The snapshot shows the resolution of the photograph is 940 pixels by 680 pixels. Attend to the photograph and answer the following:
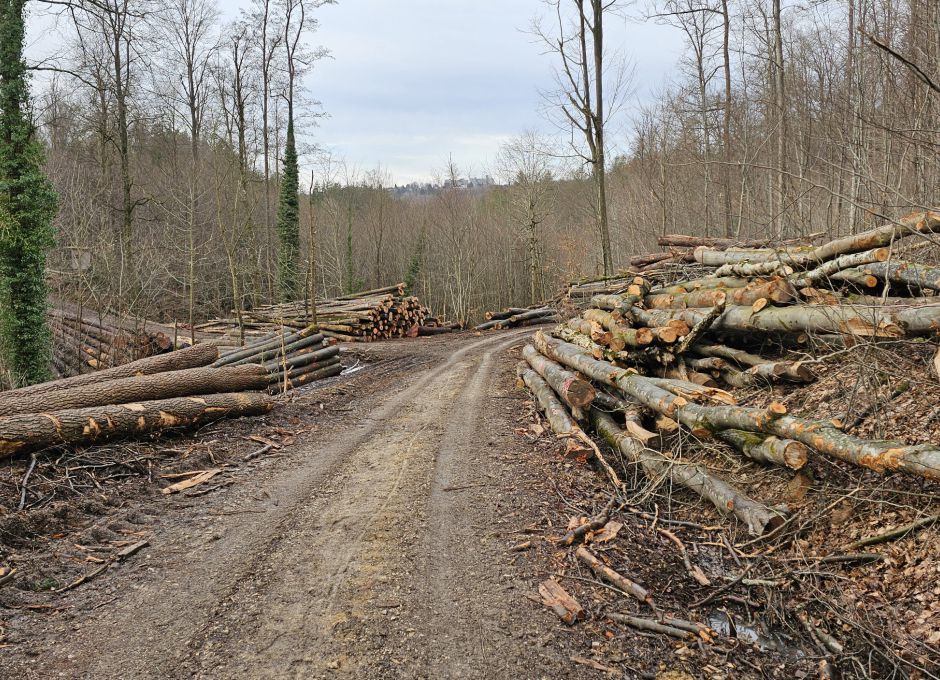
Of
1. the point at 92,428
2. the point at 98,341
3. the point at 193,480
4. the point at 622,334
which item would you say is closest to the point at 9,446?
the point at 92,428

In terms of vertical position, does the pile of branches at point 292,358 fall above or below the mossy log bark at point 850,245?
below

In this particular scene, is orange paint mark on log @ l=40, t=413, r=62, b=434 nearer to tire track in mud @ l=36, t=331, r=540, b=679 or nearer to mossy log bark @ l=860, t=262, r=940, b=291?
tire track in mud @ l=36, t=331, r=540, b=679

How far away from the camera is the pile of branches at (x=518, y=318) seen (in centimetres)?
2627

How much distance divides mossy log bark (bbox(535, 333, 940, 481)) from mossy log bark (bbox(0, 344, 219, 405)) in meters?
7.29

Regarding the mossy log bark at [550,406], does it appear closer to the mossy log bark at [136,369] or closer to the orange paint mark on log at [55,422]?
the orange paint mark on log at [55,422]

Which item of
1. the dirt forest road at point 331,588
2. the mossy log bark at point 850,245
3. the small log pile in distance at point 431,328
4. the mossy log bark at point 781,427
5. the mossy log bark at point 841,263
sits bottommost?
the dirt forest road at point 331,588

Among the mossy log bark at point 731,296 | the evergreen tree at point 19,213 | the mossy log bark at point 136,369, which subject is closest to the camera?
the mossy log bark at point 731,296

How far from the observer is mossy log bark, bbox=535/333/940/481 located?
15.0ft

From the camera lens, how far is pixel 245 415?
9.37 meters

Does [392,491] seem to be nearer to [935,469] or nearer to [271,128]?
[935,469]

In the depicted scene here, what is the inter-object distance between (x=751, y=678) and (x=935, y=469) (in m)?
2.17

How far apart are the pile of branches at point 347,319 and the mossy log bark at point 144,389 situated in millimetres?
11384

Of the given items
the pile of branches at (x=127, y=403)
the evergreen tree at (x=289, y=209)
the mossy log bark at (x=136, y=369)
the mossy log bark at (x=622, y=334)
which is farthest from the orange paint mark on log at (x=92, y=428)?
the evergreen tree at (x=289, y=209)

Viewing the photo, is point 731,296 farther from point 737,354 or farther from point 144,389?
point 144,389
